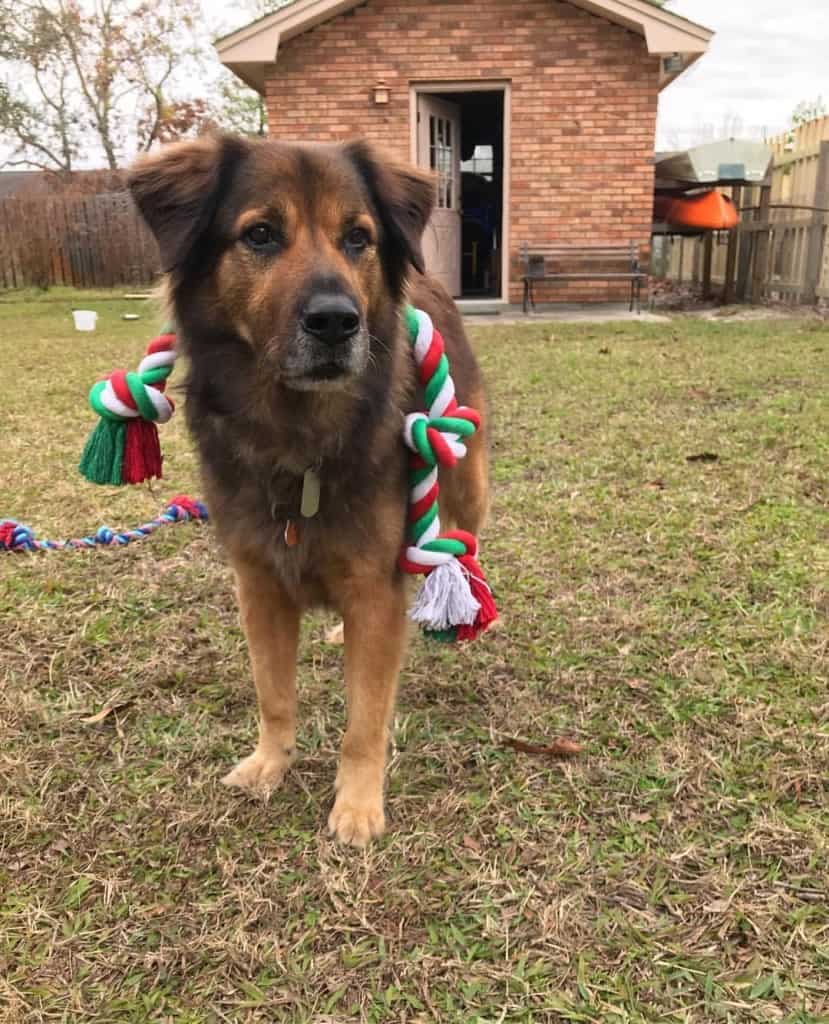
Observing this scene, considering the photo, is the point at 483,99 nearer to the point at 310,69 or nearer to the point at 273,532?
the point at 310,69

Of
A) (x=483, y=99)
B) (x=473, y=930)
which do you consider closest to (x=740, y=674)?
(x=473, y=930)

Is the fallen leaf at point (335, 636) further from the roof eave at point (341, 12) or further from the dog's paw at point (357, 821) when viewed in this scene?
the roof eave at point (341, 12)

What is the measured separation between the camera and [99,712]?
2615mm

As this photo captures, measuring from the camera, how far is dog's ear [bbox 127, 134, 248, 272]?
7.02 ft

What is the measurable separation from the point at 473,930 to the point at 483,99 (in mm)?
14464

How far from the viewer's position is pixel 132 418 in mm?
2574

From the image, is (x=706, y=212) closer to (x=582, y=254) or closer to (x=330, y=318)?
(x=582, y=254)

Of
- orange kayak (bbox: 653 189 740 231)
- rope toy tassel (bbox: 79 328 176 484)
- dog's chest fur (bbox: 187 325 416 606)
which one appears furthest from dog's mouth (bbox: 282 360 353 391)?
orange kayak (bbox: 653 189 740 231)

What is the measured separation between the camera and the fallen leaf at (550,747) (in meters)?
2.39

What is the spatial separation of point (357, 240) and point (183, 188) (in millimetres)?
460

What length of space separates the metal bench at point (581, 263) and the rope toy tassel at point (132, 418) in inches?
396

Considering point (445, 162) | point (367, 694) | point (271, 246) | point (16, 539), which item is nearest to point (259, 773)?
point (367, 694)

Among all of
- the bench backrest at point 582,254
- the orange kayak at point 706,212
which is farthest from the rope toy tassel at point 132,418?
the orange kayak at point 706,212

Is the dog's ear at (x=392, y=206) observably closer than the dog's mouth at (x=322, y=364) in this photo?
No
